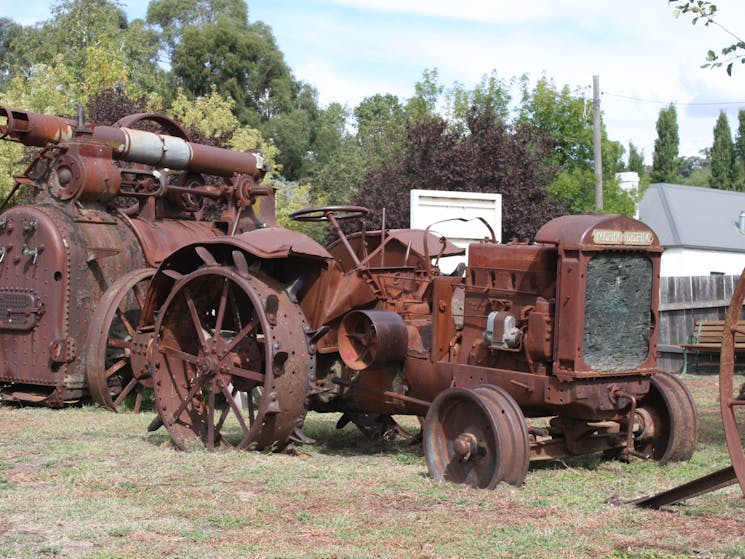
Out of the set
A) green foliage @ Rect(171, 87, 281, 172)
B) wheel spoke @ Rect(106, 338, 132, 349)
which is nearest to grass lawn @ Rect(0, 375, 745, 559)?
wheel spoke @ Rect(106, 338, 132, 349)

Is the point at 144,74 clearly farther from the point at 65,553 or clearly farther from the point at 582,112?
the point at 65,553

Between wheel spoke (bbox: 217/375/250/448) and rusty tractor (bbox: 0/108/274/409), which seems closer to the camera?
wheel spoke (bbox: 217/375/250/448)

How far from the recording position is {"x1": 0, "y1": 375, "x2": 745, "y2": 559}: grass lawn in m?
4.56

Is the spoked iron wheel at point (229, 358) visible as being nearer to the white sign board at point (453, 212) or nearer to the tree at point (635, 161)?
the white sign board at point (453, 212)

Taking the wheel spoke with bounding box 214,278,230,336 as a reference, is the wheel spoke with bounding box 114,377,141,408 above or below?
below

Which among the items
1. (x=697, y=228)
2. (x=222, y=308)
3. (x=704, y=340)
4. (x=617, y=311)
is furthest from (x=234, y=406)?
(x=697, y=228)

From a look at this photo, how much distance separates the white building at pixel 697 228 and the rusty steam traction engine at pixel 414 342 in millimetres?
25923

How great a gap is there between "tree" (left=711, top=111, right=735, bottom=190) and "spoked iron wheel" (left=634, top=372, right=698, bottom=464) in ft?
151

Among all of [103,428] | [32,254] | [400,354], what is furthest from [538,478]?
[32,254]

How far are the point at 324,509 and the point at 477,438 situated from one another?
1112 millimetres

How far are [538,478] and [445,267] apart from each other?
8.84 meters

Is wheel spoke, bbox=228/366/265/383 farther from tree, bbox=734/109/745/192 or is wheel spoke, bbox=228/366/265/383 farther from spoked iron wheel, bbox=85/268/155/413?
tree, bbox=734/109/745/192

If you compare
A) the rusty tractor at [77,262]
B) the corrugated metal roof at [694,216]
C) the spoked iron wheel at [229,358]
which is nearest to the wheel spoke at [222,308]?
the spoked iron wheel at [229,358]

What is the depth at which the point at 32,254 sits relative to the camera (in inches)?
398
